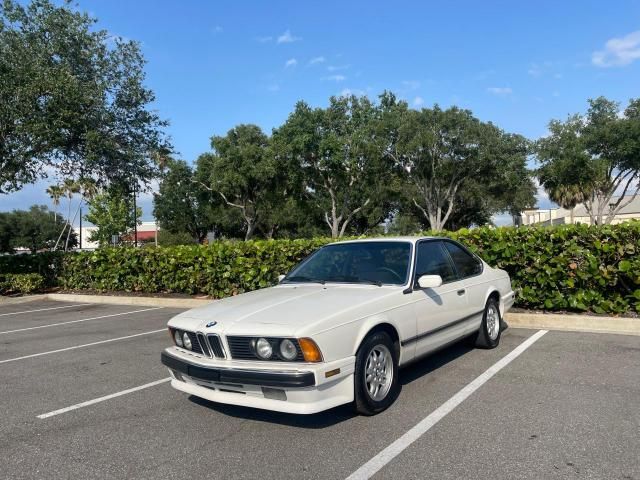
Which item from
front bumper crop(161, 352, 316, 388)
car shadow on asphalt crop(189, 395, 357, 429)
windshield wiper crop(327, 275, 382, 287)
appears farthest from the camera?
windshield wiper crop(327, 275, 382, 287)

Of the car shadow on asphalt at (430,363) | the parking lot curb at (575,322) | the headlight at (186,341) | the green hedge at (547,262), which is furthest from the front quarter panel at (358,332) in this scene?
the green hedge at (547,262)

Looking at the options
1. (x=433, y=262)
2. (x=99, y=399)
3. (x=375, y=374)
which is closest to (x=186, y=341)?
(x=99, y=399)

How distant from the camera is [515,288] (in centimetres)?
909

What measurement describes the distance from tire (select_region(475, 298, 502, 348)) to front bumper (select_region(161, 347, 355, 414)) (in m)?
3.00

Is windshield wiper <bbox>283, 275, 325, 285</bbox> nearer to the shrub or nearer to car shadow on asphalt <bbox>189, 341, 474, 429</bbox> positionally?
car shadow on asphalt <bbox>189, 341, 474, 429</bbox>

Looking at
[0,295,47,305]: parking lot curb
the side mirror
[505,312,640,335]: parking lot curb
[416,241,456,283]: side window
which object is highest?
[416,241,456,283]: side window

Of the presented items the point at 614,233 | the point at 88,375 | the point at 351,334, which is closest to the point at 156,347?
the point at 88,375

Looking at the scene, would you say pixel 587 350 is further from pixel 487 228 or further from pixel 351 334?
pixel 351 334

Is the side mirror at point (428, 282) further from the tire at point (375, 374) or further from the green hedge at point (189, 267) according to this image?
the green hedge at point (189, 267)

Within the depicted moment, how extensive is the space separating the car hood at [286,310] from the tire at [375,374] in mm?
291

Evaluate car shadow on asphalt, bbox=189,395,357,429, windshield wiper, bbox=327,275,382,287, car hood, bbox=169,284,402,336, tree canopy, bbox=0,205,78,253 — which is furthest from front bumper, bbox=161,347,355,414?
tree canopy, bbox=0,205,78,253

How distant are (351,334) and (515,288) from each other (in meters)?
5.80

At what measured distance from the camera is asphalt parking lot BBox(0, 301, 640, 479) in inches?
141

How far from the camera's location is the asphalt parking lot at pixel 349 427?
358 cm
